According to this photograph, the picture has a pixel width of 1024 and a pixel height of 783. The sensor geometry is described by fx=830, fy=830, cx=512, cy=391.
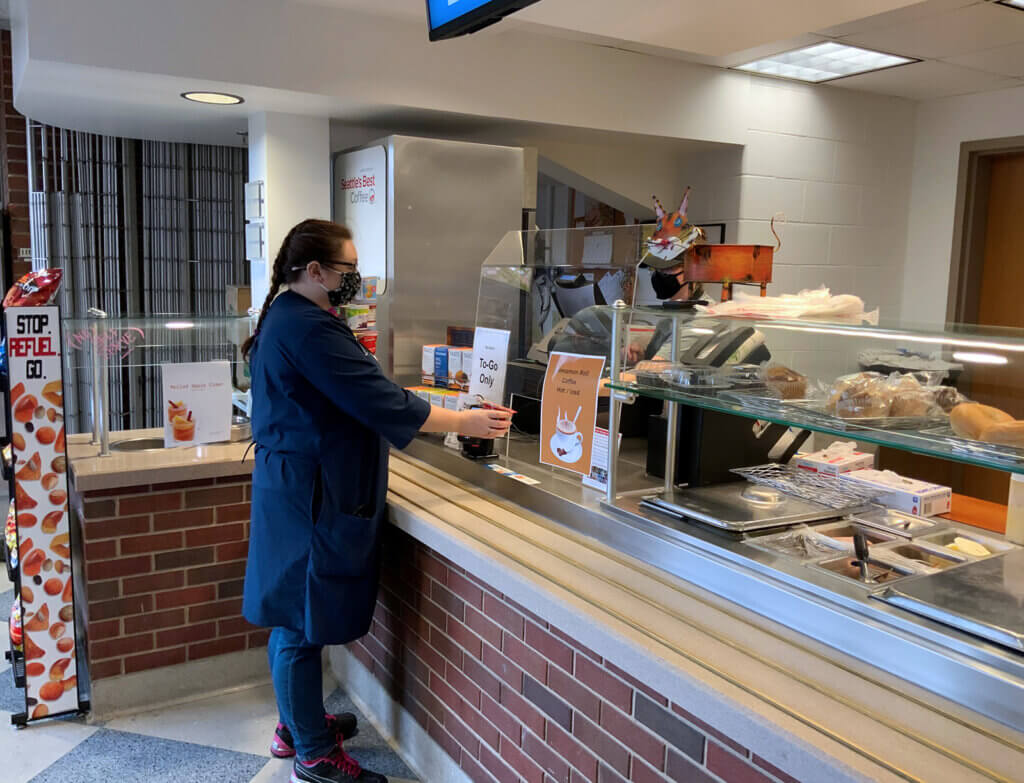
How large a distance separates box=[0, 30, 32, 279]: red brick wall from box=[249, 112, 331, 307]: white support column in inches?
63.0

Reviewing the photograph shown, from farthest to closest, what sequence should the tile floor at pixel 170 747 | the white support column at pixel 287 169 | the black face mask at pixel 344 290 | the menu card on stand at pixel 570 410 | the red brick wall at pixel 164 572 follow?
the white support column at pixel 287 169 < the red brick wall at pixel 164 572 < the tile floor at pixel 170 747 < the black face mask at pixel 344 290 < the menu card on stand at pixel 570 410

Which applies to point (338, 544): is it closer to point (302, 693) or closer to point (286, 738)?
point (302, 693)

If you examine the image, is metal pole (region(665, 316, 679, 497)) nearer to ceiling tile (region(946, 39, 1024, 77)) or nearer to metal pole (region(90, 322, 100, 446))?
metal pole (region(90, 322, 100, 446))

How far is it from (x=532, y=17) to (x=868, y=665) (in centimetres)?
243

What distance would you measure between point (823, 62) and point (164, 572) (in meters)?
3.45

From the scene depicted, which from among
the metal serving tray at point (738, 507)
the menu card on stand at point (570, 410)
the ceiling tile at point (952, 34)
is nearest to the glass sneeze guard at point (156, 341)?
the menu card on stand at point (570, 410)

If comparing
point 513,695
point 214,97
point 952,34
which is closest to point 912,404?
point 513,695

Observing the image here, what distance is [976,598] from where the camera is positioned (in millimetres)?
1373

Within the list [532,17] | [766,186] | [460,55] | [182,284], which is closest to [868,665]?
[532,17]

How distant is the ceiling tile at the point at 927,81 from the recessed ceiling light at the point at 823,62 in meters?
0.10

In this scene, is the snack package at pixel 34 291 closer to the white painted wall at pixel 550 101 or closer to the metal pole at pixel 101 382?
the metal pole at pixel 101 382

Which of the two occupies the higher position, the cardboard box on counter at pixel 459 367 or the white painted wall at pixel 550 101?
the white painted wall at pixel 550 101

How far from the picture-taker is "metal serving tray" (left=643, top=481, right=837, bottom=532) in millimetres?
1726

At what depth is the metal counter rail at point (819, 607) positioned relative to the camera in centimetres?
120
